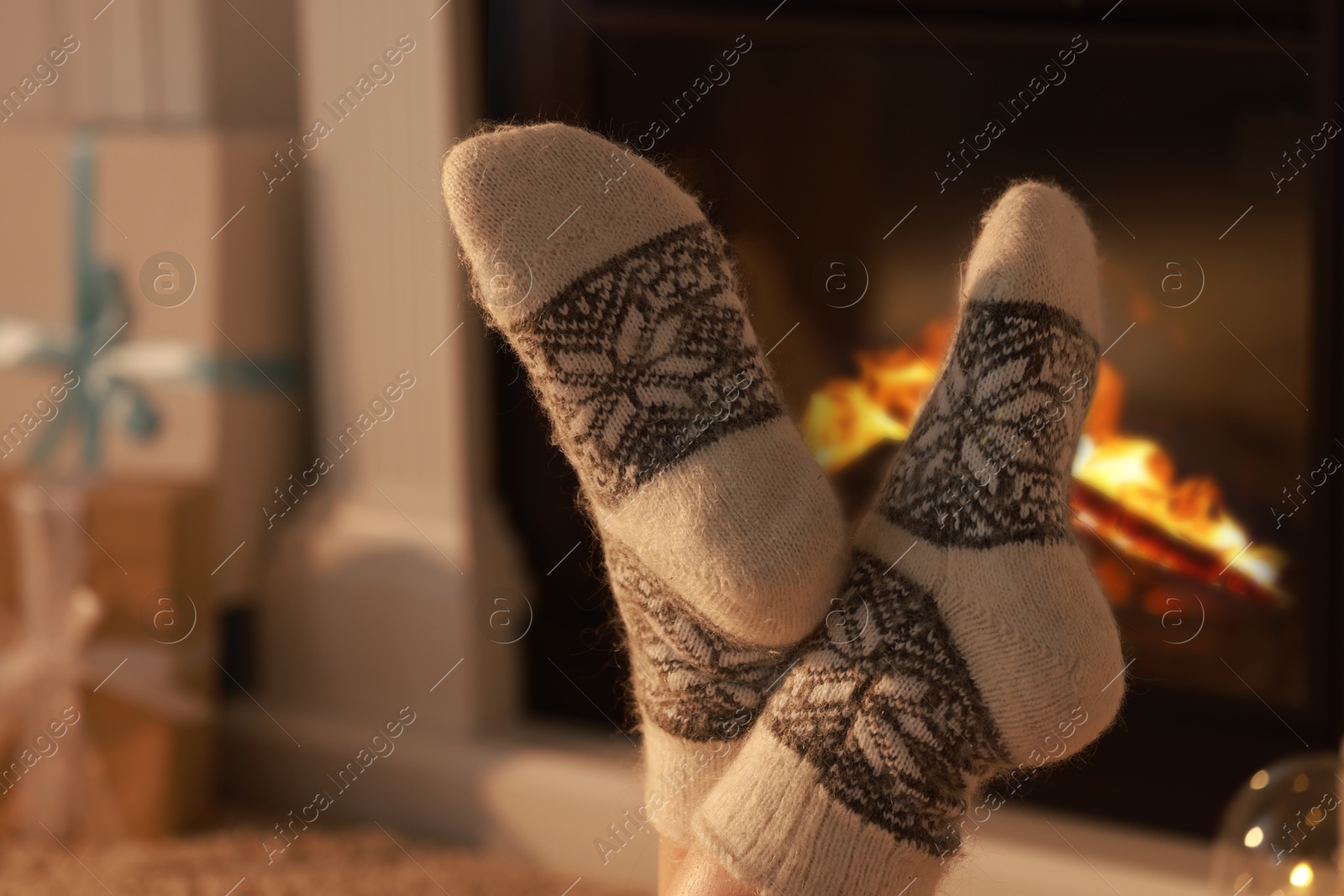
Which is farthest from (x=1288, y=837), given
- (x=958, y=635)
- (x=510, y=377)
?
(x=510, y=377)

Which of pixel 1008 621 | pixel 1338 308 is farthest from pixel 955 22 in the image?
pixel 1008 621

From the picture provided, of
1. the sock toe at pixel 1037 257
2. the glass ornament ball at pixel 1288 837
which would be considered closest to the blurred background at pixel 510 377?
the glass ornament ball at pixel 1288 837

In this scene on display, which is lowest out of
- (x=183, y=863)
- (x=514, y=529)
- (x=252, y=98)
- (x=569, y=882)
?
(x=569, y=882)

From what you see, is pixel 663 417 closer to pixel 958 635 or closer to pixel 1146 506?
pixel 958 635

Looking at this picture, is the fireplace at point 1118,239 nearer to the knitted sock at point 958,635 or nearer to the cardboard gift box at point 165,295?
the cardboard gift box at point 165,295

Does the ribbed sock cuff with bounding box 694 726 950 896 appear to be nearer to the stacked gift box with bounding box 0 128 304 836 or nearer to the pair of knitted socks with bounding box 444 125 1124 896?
the pair of knitted socks with bounding box 444 125 1124 896

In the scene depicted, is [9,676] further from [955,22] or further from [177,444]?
[955,22]
